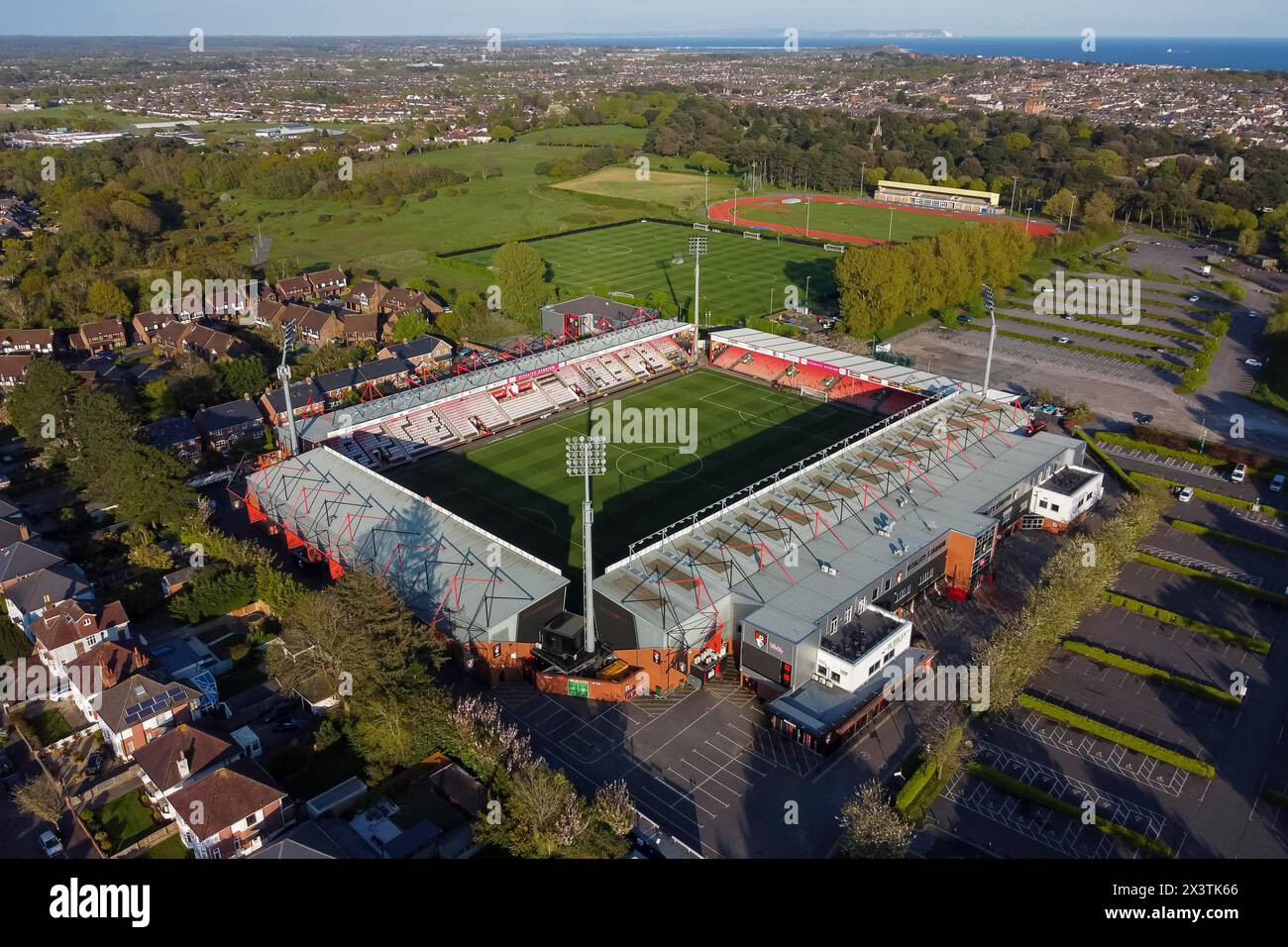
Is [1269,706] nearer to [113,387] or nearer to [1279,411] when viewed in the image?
[1279,411]

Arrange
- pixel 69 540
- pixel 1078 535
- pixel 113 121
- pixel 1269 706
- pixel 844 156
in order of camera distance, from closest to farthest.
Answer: pixel 1269 706
pixel 1078 535
pixel 69 540
pixel 844 156
pixel 113 121

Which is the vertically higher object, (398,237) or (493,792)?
(398,237)

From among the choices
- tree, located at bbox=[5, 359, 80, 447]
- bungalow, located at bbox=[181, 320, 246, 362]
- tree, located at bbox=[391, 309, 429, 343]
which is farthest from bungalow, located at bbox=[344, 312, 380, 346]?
tree, located at bbox=[5, 359, 80, 447]

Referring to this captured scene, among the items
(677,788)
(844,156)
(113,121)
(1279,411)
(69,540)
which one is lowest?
(677,788)

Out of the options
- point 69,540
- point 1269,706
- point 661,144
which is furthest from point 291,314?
point 661,144

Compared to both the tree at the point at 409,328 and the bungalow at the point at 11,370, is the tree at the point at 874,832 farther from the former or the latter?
the bungalow at the point at 11,370

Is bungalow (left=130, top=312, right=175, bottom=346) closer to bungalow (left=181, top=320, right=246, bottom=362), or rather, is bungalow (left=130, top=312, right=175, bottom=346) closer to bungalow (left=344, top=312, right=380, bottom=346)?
bungalow (left=181, top=320, right=246, bottom=362)

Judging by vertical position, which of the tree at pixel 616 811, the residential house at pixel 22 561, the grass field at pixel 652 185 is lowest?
the tree at pixel 616 811

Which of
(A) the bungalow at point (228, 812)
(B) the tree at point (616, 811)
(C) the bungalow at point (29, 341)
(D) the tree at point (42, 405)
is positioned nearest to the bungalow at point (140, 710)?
(A) the bungalow at point (228, 812)

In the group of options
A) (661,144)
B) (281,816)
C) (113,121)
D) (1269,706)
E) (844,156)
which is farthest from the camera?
(113,121)
